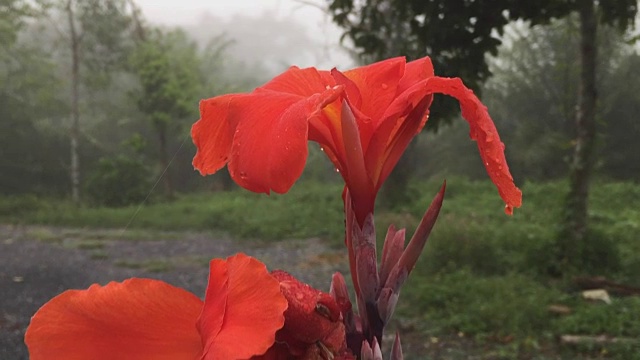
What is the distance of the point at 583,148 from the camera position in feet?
9.27

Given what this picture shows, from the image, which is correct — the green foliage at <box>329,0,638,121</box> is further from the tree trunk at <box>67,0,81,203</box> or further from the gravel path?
the tree trunk at <box>67,0,81,203</box>

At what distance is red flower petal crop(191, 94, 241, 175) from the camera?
8.6 inches

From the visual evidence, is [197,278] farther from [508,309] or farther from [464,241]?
[464,241]

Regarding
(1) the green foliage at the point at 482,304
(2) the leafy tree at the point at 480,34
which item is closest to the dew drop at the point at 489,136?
(2) the leafy tree at the point at 480,34

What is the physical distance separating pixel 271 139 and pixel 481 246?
125 inches

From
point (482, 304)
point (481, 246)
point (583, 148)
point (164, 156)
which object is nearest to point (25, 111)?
point (164, 156)

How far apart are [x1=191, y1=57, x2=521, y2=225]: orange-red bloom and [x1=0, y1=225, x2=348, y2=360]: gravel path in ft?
3.51

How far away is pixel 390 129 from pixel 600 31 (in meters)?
3.81

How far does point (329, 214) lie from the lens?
3.39 m

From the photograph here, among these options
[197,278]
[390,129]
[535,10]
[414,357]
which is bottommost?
[414,357]

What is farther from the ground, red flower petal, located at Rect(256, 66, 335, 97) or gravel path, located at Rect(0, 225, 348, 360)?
red flower petal, located at Rect(256, 66, 335, 97)

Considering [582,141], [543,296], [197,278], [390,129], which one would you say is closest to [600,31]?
[582,141]

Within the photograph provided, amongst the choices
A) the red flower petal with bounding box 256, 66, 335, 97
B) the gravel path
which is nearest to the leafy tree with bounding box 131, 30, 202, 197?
the gravel path

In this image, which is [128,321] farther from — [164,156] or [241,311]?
[164,156]
